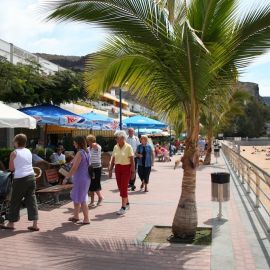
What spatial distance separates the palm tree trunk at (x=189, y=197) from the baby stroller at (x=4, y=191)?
9.26ft

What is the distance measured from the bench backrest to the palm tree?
13.0 ft

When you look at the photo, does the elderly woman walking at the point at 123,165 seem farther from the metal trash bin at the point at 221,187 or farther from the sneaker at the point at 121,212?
the metal trash bin at the point at 221,187

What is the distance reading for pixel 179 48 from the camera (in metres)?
6.46

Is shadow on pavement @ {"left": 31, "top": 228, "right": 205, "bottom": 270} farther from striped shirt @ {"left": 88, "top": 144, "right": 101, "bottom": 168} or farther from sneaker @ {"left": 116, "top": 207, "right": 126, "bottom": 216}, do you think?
striped shirt @ {"left": 88, "top": 144, "right": 101, "bottom": 168}

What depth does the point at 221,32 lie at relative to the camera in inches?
267

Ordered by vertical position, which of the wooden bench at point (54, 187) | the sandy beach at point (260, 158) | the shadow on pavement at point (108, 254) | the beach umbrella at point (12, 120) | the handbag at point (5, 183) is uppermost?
the beach umbrella at point (12, 120)

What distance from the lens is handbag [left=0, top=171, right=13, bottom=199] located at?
774 cm

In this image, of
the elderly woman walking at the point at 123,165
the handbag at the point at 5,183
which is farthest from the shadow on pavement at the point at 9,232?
the elderly woman walking at the point at 123,165

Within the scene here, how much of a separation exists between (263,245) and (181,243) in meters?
1.16

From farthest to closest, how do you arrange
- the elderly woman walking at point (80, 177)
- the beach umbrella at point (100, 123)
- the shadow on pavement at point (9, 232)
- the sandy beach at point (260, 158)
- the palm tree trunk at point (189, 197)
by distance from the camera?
the sandy beach at point (260, 158) → the beach umbrella at point (100, 123) → the elderly woman walking at point (80, 177) → the shadow on pavement at point (9, 232) → the palm tree trunk at point (189, 197)

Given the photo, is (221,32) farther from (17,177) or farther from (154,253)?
(17,177)

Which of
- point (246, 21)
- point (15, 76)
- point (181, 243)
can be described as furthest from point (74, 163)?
point (15, 76)

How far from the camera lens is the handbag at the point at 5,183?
7.74 meters

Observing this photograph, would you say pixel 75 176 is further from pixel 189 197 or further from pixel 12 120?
pixel 189 197
